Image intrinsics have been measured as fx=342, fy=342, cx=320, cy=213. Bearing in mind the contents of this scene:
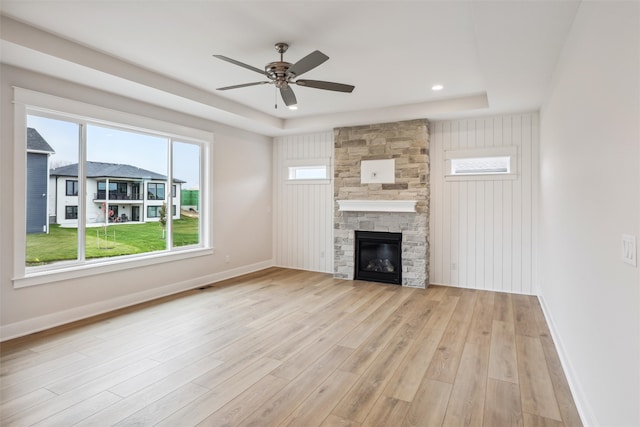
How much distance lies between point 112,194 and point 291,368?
127 inches

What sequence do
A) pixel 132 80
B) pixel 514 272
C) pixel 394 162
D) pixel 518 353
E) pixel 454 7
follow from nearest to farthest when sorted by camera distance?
pixel 454 7, pixel 518 353, pixel 132 80, pixel 514 272, pixel 394 162

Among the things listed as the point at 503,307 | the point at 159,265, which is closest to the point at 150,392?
the point at 159,265

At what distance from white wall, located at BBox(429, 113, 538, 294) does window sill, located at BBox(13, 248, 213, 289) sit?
3970mm

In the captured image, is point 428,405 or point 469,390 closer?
point 428,405

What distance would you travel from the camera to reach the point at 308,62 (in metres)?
2.83

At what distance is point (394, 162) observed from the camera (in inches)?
218

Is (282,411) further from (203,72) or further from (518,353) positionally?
(203,72)

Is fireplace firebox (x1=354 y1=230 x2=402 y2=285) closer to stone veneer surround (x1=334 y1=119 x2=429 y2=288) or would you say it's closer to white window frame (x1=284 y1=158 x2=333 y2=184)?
stone veneer surround (x1=334 y1=119 x2=429 y2=288)

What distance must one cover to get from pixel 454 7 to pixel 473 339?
295 centimetres

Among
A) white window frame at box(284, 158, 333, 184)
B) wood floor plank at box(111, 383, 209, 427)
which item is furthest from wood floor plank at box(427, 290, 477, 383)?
white window frame at box(284, 158, 333, 184)

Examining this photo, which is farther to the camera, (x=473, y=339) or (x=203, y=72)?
(x=203, y=72)

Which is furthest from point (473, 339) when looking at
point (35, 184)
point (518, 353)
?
point (35, 184)

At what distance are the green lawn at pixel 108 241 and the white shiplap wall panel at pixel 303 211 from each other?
1.94m

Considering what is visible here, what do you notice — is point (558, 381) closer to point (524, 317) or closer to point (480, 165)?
point (524, 317)
